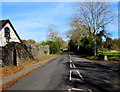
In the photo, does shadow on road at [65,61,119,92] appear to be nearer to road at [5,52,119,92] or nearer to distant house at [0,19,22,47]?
road at [5,52,119,92]

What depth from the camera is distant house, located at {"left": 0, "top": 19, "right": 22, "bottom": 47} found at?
2205cm

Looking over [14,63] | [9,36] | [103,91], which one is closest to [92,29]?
[9,36]

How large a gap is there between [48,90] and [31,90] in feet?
2.83

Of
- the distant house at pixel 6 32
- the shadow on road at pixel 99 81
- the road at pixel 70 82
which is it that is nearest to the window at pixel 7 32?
the distant house at pixel 6 32

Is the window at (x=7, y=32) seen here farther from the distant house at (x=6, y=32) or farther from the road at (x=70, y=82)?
the road at (x=70, y=82)

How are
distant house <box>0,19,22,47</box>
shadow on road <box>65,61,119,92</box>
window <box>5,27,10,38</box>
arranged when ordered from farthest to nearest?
window <box>5,27,10,38</box> → distant house <box>0,19,22,47</box> → shadow on road <box>65,61,119,92</box>

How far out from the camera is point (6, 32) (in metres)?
24.1

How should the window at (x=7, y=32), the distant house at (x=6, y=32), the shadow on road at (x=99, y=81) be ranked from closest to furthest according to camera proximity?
the shadow on road at (x=99, y=81) < the distant house at (x=6, y=32) < the window at (x=7, y=32)

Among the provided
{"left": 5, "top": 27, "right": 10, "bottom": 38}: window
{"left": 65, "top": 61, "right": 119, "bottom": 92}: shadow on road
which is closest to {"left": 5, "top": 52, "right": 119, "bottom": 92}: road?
{"left": 65, "top": 61, "right": 119, "bottom": 92}: shadow on road

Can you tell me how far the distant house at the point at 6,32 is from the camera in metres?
22.0

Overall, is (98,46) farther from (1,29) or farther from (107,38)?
(1,29)

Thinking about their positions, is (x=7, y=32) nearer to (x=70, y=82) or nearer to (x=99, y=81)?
(x=70, y=82)

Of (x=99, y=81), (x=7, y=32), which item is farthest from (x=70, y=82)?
(x=7, y=32)

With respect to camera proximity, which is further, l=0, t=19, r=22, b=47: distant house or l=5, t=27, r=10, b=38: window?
l=5, t=27, r=10, b=38: window
